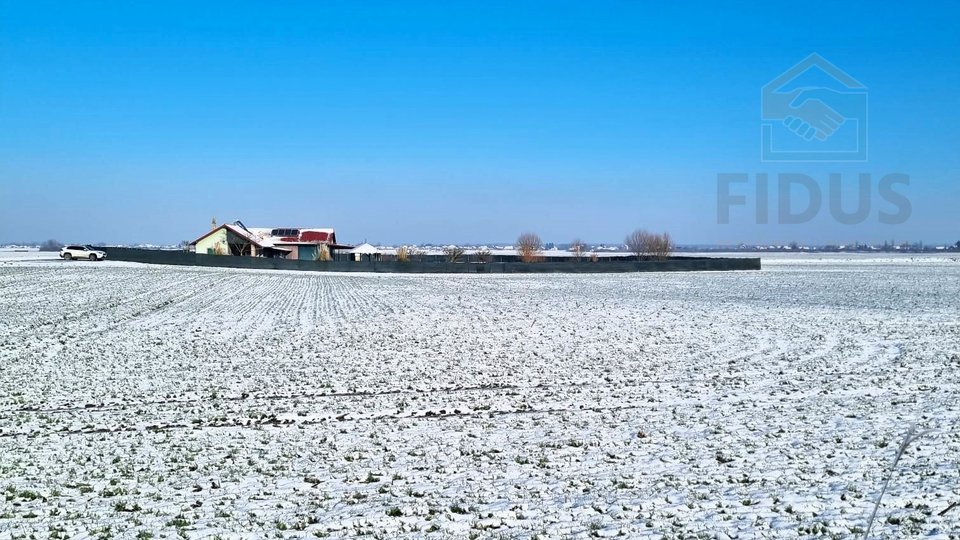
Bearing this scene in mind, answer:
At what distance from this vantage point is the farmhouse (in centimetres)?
8081

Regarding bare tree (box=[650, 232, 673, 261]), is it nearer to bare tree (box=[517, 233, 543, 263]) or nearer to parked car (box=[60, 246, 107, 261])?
bare tree (box=[517, 233, 543, 263])

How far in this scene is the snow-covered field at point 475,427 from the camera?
22.6 feet

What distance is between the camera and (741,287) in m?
41.0

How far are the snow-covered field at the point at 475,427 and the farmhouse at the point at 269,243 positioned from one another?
59.8 meters

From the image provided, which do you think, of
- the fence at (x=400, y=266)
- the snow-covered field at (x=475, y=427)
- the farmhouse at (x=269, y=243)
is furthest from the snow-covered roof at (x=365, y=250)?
the snow-covered field at (x=475, y=427)

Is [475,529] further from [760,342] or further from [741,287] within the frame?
[741,287]

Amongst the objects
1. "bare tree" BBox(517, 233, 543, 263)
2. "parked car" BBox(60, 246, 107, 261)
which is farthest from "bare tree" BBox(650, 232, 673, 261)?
"parked car" BBox(60, 246, 107, 261)

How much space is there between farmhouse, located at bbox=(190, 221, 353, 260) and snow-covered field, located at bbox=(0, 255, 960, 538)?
59755mm

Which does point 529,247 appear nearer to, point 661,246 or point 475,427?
point 661,246

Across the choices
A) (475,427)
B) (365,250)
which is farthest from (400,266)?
(475,427)

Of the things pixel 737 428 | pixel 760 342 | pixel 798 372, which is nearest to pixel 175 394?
pixel 737 428

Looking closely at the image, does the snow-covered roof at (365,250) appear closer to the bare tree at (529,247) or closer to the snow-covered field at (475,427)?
the bare tree at (529,247)

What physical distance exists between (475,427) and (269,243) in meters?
82.3

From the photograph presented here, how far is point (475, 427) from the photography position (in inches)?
409
